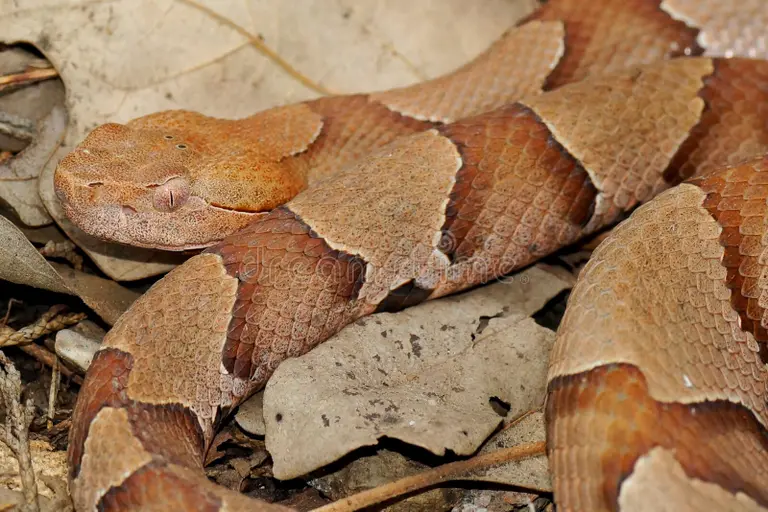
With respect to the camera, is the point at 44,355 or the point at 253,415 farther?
the point at 44,355

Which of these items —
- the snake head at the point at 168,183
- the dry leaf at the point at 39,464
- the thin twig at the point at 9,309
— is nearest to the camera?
the dry leaf at the point at 39,464

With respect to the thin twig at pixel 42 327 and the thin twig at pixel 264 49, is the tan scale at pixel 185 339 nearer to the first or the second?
the thin twig at pixel 42 327

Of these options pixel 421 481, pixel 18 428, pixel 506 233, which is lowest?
pixel 18 428

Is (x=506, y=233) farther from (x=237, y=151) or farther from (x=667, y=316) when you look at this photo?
(x=237, y=151)

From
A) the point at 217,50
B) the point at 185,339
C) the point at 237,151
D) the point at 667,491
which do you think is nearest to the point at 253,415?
the point at 185,339

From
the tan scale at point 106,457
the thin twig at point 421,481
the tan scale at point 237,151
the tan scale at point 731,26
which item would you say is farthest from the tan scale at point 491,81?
the tan scale at point 106,457

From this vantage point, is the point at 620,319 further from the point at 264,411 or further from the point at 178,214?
the point at 178,214
